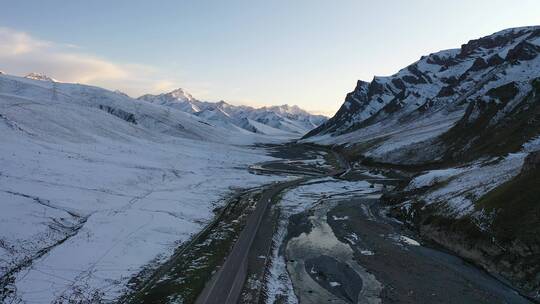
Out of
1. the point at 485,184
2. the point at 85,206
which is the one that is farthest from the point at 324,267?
the point at 85,206

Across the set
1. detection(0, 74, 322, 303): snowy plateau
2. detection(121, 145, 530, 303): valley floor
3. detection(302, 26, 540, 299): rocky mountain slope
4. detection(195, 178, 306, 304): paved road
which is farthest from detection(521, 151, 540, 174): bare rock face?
detection(0, 74, 322, 303): snowy plateau

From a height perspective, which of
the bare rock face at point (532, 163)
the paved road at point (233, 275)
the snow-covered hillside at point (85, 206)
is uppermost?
the bare rock face at point (532, 163)

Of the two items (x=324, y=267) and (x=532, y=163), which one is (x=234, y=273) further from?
(x=532, y=163)

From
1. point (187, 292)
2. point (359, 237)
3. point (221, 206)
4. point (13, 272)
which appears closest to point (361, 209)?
point (359, 237)

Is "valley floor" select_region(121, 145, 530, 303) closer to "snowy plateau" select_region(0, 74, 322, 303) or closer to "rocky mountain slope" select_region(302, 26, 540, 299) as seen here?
"rocky mountain slope" select_region(302, 26, 540, 299)

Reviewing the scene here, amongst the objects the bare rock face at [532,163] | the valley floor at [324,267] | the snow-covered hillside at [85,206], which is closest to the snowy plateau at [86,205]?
the snow-covered hillside at [85,206]

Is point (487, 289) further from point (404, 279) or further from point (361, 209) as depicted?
point (361, 209)

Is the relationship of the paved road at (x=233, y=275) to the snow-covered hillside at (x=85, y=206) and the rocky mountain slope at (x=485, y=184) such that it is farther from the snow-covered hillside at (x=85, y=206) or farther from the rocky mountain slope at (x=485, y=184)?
the rocky mountain slope at (x=485, y=184)
